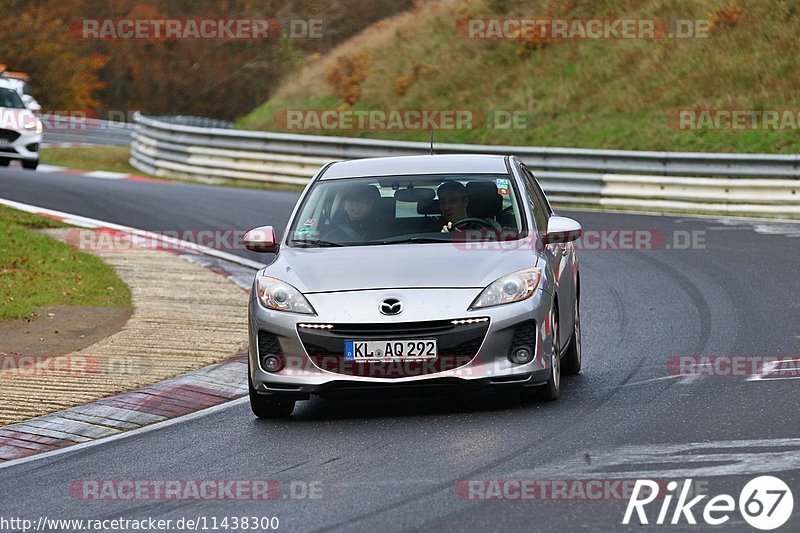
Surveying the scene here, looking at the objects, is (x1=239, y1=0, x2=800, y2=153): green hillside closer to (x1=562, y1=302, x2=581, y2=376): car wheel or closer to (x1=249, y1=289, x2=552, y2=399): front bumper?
(x1=562, y1=302, x2=581, y2=376): car wheel

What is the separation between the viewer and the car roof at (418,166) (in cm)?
1011

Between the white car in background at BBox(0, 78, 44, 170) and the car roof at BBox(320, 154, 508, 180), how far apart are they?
1786cm

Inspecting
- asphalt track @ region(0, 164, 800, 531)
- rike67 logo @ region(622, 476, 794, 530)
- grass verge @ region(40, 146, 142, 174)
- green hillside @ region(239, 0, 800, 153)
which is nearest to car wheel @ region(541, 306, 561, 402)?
asphalt track @ region(0, 164, 800, 531)

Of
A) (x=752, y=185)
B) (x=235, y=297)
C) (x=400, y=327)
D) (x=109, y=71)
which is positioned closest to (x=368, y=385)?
(x=400, y=327)

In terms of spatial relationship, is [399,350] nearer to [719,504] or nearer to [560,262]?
[560,262]

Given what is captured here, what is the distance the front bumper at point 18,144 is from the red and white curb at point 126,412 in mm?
17484

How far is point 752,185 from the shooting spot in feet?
73.5

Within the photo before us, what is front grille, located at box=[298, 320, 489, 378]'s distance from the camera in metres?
8.55

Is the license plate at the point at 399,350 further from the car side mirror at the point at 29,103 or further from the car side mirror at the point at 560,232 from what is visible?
the car side mirror at the point at 29,103

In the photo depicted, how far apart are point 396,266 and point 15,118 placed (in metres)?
19.7

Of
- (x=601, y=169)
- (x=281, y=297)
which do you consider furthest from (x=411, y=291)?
(x=601, y=169)

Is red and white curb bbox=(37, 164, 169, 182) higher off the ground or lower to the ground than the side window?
lower

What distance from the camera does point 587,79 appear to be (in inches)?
1261

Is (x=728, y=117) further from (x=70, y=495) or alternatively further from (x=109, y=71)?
(x=109, y=71)
